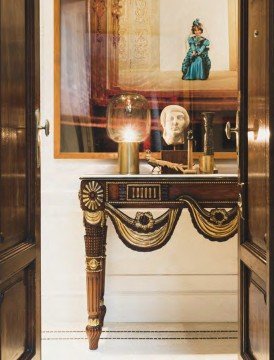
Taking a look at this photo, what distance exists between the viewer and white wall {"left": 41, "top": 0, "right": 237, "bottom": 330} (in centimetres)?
281

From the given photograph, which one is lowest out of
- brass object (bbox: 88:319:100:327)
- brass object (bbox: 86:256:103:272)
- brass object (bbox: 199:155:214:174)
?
brass object (bbox: 88:319:100:327)

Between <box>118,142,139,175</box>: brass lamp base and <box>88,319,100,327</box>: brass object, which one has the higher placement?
<box>118,142,139,175</box>: brass lamp base

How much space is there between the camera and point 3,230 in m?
1.34

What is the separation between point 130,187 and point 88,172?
0.63 m

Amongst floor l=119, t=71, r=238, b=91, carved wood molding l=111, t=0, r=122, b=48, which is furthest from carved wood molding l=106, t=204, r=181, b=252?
carved wood molding l=111, t=0, r=122, b=48

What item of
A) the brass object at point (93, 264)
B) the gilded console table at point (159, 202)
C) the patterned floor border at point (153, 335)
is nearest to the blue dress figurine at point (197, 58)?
the gilded console table at point (159, 202)

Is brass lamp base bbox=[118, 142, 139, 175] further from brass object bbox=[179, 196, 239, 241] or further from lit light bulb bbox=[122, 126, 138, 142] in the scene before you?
brass object bbox=[179, 196, 239, 241]

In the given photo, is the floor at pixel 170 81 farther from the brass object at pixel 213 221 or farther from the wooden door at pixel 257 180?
the wooden door at pixel 257 180

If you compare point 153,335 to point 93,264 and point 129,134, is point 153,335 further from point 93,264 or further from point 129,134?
point 129,134

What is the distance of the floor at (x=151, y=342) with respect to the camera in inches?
90.1

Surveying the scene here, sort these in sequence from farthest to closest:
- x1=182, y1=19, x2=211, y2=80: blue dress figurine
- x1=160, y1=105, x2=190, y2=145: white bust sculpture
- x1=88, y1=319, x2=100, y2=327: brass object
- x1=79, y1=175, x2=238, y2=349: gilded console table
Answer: x1=182, y1=19, x2=211, y2=80: blue dress figurine, x1=160, y1=105, x2=190, y2=145: white bust sculpture, x1=88, y1=319, x2=100, y2=327: brass object, x1=79, y1=175, x2=238, y2=349: gilded console table

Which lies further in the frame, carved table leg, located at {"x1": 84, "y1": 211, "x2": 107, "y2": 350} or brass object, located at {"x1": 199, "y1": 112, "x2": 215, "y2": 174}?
brass object, located at {"x1": 199, "y1": 112, "x2": 215, "y2": 174}

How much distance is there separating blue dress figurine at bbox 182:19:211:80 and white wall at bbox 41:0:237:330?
602 mm

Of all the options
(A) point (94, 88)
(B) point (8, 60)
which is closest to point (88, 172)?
(A) point (94, 88)
